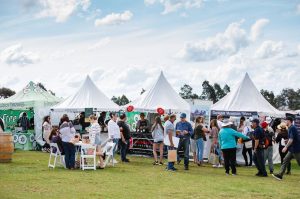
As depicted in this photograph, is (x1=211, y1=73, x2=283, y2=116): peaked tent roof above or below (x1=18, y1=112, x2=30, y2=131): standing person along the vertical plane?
above

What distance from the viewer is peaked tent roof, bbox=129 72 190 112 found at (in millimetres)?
20234

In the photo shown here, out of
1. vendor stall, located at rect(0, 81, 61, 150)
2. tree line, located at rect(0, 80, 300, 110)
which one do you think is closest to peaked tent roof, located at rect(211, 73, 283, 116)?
vendor stall, located at rect(0, 81, 61, 150)

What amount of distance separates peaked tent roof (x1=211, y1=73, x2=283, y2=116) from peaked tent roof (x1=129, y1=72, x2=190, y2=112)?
1.49 m

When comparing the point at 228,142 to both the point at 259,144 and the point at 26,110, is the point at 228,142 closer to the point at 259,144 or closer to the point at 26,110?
the point at 259,144

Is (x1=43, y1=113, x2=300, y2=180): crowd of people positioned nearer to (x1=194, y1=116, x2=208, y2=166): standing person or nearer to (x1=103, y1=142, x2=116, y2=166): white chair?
(x1=194, y1=116, x2=208, y2=166): standing person

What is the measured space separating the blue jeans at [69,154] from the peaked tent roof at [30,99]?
9873mm

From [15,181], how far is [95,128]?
414 cm

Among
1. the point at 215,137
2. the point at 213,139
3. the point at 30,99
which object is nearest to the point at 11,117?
the point at 30,99

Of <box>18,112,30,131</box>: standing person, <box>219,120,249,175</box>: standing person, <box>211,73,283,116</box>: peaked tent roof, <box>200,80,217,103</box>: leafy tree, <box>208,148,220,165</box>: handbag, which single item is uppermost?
<box>200,80,217,103</box>: leafy tree

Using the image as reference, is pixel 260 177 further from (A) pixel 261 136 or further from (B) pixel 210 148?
(B) pixel 210 148

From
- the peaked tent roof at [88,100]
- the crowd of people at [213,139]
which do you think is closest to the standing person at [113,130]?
the crowd of people at [213,139]

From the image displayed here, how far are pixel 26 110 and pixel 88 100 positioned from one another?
3660 mm

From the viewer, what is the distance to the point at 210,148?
1766 centimetres

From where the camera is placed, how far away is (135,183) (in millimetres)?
11305
